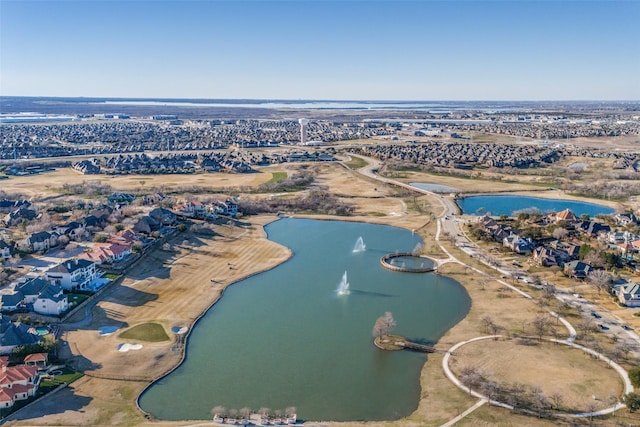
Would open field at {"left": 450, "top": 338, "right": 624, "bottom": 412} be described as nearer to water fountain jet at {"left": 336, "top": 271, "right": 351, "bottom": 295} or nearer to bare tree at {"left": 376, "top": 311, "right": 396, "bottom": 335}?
bare tree at {"left": 376, "top": 311, "right": 396, "bottom": 335}

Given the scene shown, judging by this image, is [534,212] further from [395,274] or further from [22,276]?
[22,276]

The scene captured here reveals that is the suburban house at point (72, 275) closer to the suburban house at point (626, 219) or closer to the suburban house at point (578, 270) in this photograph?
the suburban house at point (578, 270)

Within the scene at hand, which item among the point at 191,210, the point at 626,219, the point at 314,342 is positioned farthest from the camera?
the point at 191,210

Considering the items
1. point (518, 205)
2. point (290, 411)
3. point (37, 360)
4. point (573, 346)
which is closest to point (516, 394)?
point (573, 346)

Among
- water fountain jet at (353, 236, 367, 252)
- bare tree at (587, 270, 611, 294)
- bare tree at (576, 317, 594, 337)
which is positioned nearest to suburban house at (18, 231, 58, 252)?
water fountain jet at (353, 236, 367, 252)

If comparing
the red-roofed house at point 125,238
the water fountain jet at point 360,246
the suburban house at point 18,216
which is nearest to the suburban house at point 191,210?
the red-roofed house at point 125,238

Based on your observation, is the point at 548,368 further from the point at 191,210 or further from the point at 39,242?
the point at 191,210

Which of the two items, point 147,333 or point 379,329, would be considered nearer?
point 379,329
